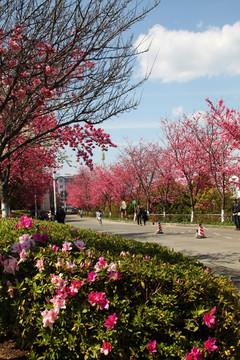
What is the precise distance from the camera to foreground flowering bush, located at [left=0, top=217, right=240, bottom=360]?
292cm

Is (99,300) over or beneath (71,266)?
beneath

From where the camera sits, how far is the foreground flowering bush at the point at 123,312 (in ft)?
9.59

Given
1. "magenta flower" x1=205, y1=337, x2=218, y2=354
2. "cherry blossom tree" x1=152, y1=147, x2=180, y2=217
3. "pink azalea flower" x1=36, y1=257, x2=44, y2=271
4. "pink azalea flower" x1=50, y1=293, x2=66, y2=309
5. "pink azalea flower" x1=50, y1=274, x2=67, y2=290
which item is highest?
"cherry blossom tree" x1=152, y1=147, x2=180, y2=217

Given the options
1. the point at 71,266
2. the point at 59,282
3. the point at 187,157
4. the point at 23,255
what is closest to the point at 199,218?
the point at 187,157

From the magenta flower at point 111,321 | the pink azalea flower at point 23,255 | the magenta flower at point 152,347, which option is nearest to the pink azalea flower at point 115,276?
the magenta flower at point 111,321

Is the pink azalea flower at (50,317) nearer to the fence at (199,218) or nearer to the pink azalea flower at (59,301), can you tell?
the pink azalea flower at (59,301)

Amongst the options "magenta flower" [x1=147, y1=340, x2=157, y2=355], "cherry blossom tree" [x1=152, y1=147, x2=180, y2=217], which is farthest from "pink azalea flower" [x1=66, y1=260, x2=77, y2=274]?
"cherry blossom tree" [x1=152, y1=147, x2=180, y2=217]

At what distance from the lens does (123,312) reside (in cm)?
309

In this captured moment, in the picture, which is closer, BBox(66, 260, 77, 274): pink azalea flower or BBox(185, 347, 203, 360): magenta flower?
BBox(185, 347, 203, 360): magenta flower

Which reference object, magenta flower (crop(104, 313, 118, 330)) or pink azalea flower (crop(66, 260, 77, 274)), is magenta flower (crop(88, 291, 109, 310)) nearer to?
magenta flower (crop(104, 313, 118, 330))

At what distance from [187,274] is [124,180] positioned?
40.2 m

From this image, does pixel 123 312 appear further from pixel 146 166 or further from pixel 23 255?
pixel 146 166

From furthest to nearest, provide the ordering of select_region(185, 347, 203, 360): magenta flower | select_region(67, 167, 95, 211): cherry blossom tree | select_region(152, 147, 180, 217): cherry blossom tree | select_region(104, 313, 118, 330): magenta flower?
select_region(67, 167, 95, 211): cherry blossom tree → select_region(152, 147, 180, 217): cherry blossom tree → select_region(104, 313, 118, 330): magenta flower → select_region(185, 347, 203, 360): magenta flower

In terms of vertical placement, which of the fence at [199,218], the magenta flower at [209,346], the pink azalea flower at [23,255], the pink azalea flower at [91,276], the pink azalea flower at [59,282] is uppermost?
the pink azalea flower at [23,255]
